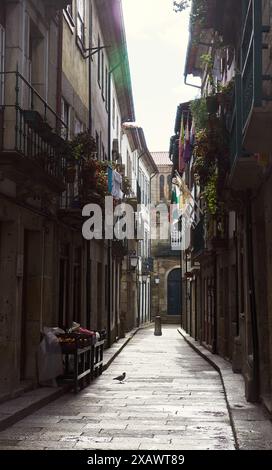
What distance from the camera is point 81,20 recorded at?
1731cm

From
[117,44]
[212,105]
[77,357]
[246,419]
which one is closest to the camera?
[246,419]

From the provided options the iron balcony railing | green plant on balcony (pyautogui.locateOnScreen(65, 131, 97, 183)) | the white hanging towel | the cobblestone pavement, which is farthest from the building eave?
the cobblestone pavement

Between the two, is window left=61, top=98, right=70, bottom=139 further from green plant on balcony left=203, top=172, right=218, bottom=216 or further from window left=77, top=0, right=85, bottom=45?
green plant on balcony left=203, top=172, right=218, bottom=216

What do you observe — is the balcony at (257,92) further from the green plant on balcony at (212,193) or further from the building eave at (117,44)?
the building eave at (117,44)

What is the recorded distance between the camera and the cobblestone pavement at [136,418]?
7441 mm

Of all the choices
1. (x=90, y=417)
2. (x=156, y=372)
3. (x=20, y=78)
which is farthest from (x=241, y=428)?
(x=156, y=372)

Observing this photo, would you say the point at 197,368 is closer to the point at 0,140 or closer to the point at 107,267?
the point at 107,267

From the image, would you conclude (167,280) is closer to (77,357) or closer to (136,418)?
(77,357)

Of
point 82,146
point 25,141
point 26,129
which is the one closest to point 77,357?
point 25,141

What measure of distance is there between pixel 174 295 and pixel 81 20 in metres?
38.3

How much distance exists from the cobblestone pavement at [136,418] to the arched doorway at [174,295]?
127 ft

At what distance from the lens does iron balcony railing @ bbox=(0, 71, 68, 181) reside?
9859 millimetres

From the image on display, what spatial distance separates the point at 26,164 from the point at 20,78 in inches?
63.9

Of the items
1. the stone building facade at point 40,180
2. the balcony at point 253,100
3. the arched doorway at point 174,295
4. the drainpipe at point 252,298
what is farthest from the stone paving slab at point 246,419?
the arched doorway at point 174,295
